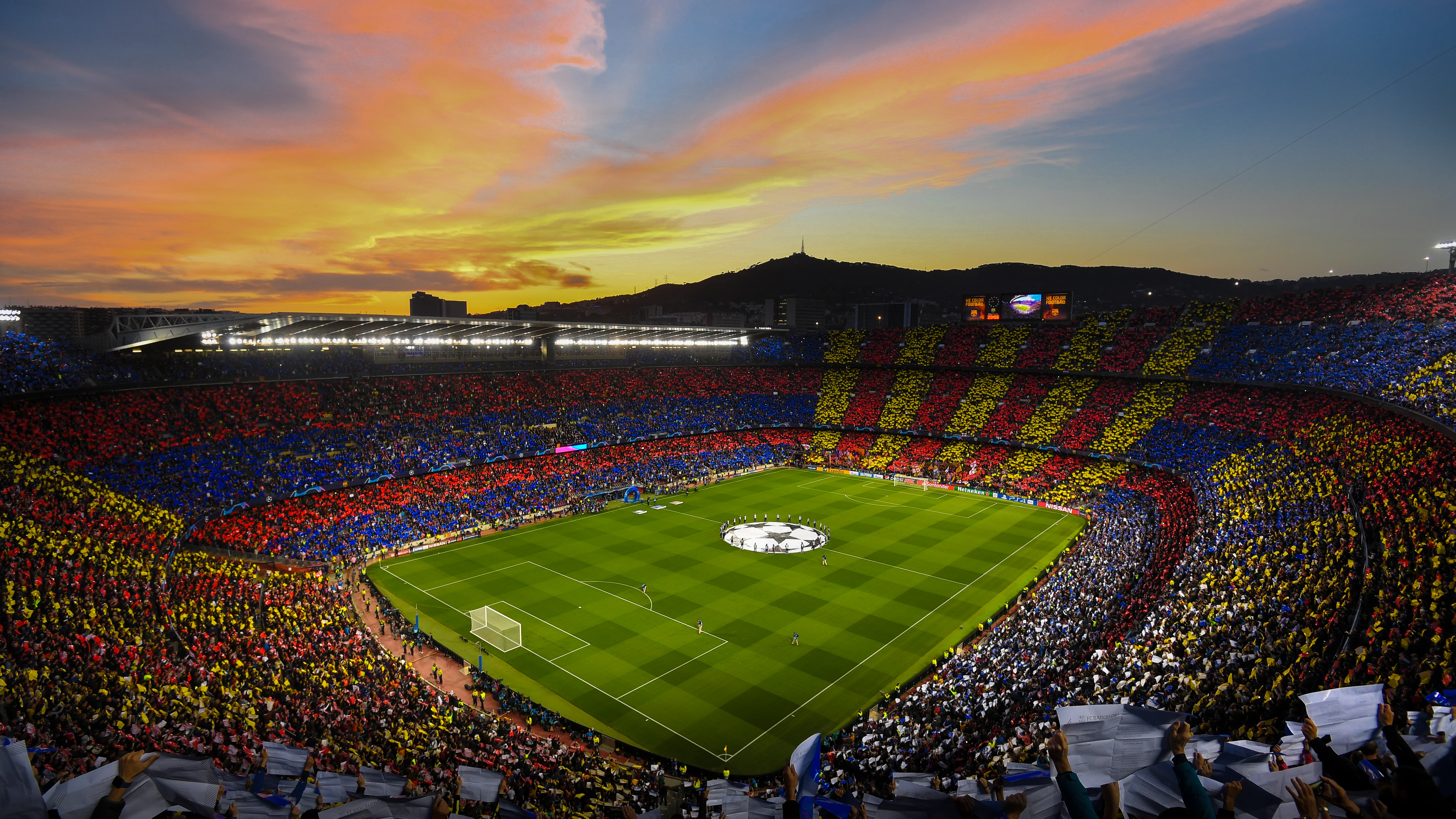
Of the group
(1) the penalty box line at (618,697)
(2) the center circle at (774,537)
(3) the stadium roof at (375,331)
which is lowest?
(1) the penalty box line at (618,697)

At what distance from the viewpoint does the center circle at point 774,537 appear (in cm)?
3997

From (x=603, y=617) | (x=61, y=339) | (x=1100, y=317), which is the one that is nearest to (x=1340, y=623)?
(x=603, y=617)

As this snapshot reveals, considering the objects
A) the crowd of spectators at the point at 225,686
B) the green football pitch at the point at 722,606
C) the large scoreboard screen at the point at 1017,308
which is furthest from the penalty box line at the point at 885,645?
the large scoreboard screen at the point at 1017,308

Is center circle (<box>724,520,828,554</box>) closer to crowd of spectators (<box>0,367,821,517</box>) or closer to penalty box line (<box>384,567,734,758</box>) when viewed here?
penalty box line (<box>384,567,734,758</box>)

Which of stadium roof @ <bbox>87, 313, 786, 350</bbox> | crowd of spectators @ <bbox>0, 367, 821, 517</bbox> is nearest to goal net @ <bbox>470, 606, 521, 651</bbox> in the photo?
crowd of spectators @ <bbox>0, 367, 821, 517</bbox>

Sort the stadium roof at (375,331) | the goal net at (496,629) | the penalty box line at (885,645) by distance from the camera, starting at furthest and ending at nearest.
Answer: the stadium roof at (375,331) → the goal net at (496,629) → the penalty box line at (885,645)

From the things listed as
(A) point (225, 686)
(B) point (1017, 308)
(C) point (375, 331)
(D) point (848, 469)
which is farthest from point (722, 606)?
(B) point (1017, 308)

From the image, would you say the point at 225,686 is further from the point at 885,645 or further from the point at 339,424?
the point at 339,424

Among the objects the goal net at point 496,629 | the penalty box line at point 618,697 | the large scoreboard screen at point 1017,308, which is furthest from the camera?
the large scoreboard screen at point 1017,308

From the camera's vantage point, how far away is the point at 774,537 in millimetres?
41844

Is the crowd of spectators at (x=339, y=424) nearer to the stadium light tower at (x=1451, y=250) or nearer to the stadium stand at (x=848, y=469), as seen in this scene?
the stadium stand at (x=848, y=469)

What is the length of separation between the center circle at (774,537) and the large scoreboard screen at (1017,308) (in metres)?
37.5

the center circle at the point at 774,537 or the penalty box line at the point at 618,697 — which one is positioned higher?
the center circle at the point at 774,537

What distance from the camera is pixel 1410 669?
12742mm
